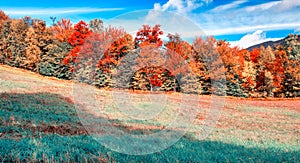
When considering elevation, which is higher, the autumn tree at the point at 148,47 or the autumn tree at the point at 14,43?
the autumn tree at the point at 14,43

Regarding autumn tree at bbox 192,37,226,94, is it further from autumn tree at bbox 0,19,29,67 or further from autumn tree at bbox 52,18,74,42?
autumn tree at bbox 0,19,29,67

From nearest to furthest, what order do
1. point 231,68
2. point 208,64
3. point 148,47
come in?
point 148,47 < point 208,64 < point 231,68

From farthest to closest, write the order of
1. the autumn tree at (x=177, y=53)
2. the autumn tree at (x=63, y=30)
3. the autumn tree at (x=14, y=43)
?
the autumn tree at (x=14, y=43)
the autumn tree at (x=63, y=30)
the autumn tree at (x=177, y=53)

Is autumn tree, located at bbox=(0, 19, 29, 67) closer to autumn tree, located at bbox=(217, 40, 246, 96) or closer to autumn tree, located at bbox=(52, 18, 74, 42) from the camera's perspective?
autumn tree, located at bbox=(52, 18, 74, 42)

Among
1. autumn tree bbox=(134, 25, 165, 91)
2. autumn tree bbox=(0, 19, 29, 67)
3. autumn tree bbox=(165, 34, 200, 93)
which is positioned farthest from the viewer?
autumn tree bbox=(0, 19, 29, 67)

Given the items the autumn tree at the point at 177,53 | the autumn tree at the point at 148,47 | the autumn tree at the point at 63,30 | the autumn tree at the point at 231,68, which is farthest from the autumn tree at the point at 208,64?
the autumn tree at the point at 63,30

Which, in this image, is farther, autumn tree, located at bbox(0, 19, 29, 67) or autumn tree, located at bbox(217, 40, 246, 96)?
autumn tree, located at bbox(0, 19, 29, 67)

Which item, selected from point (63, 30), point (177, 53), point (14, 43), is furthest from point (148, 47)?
point (14, 43)

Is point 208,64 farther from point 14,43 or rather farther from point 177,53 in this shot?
point 14,43

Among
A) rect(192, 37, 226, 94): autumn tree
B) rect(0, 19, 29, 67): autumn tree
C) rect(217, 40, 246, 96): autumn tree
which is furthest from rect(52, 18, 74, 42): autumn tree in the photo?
rect(192, 37, 226, 94): autumn tree

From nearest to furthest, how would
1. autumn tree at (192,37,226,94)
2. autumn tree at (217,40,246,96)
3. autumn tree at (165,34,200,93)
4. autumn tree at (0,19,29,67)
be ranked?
autumn tree at (165,34,200,93) → autumn tree at (192,37,226,94) → autumn tree at (217,40,246,96) → autumn tree at (0,19,29,67)

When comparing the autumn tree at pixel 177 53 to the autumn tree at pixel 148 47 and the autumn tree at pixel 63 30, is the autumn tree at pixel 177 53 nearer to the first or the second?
the autumn tree at pixel 148 47

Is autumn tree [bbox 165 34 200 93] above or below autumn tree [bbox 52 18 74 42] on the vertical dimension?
below

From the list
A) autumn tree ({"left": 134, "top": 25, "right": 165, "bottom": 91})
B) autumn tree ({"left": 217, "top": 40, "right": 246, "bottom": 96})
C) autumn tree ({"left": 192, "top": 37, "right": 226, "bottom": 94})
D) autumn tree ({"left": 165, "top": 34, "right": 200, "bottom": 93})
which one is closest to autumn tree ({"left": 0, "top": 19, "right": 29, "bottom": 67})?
autumn tree ({"left": 217, "top": 40, "right": 246, "bottom": 96})
